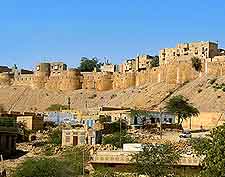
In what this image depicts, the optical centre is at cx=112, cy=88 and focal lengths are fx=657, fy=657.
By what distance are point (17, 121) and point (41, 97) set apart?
94.9 feet

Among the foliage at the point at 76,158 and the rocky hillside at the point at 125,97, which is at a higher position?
the rocky hillside at the point at 125,97

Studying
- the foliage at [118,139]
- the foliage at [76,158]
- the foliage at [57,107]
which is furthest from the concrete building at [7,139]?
the foliage at [57,107]

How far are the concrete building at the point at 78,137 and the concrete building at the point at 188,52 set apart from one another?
2733cm

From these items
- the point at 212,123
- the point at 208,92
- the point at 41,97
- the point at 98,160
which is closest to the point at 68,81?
the point at 41,97

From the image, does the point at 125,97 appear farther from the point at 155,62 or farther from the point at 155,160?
the point at 155,160

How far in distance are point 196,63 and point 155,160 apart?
39.4 m

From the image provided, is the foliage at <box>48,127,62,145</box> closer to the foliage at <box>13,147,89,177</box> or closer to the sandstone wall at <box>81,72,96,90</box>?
the foliage at <box>13,147,89,177</box>

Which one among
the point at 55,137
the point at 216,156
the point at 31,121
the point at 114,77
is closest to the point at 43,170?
the point at 216,156

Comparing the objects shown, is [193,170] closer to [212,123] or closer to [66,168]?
[66,168]

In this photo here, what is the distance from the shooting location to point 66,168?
25812mm

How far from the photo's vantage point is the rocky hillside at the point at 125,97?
5457 centimetres

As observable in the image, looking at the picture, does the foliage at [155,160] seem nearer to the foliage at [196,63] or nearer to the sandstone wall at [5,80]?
the foliage at [196,63]

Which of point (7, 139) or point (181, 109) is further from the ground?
point (181, 109)

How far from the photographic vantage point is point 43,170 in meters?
24.7
